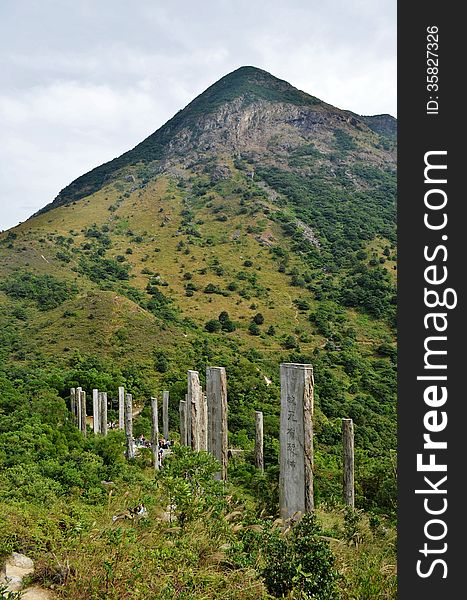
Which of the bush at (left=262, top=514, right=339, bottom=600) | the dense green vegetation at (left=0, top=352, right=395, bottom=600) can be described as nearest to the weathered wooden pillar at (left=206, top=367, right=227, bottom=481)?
the dense green vegetation at (left=0, top=352, right=395, bottom=600)

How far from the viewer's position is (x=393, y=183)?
9006 centimetres

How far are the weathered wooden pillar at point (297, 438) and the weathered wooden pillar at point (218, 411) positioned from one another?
9.28ft

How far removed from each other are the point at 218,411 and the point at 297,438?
311cm

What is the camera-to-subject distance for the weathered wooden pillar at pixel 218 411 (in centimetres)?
820

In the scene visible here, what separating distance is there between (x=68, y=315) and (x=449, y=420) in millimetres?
39019

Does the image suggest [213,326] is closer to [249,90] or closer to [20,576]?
[20,576]

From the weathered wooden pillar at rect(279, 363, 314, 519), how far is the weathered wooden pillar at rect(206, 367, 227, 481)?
2.83 m

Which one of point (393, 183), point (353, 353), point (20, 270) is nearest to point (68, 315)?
point (20, 270)

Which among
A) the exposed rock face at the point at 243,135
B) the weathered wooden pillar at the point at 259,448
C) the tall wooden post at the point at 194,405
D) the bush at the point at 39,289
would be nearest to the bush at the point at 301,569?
the tall wooden post at the point at 194,405

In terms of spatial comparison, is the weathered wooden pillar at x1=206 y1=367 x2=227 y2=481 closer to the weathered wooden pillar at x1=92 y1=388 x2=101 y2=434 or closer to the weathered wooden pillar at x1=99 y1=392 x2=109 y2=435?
the weathered wooden pillar at x1=99 y1=392 x2=109 y2=435

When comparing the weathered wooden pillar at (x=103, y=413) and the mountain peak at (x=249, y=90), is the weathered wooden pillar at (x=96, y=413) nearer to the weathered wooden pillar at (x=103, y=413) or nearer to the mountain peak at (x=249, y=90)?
the weathered wooden pillar at (x=103, y=413)

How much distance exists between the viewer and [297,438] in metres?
5.32

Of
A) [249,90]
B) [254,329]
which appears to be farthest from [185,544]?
[249,90]

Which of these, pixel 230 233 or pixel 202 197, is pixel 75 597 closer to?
pixel 230 233
